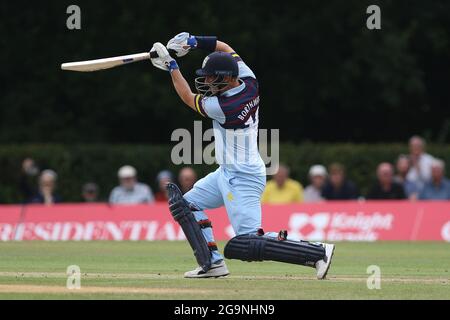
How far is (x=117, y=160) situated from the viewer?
2456 cm

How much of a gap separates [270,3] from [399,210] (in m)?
9.62

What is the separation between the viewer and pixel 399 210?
19.1 metres

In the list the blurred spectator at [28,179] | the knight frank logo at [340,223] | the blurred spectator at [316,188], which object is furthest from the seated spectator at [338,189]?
the blurred spectator at [28,179]

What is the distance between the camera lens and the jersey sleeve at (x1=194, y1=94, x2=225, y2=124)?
33.8 feet

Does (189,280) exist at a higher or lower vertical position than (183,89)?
lower

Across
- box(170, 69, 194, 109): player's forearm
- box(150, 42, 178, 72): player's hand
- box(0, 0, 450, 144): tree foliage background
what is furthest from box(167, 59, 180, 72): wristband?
box(0, 0, 450, 144): tree foliage background

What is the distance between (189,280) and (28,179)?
13451 millimetres

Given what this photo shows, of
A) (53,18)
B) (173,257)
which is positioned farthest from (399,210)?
(53,18)

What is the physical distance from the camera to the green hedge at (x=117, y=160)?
24.1m

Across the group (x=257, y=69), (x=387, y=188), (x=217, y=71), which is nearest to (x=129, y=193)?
(x=387, y=188)

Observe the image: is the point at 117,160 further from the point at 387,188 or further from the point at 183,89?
the point at 183,89

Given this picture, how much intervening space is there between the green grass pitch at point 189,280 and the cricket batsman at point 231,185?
0.24 m

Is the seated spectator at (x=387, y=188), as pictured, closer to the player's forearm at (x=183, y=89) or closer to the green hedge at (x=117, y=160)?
the green hedge at (x=117, y=160)

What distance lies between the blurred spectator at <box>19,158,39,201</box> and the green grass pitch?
634 cm
